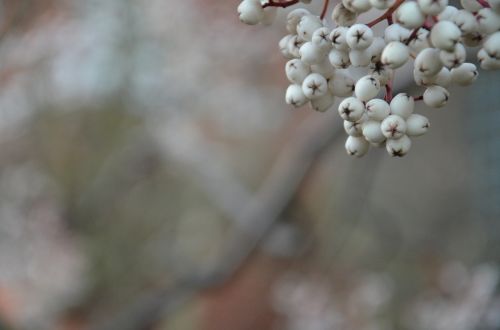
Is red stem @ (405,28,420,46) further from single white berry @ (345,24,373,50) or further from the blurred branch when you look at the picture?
the blurred branch

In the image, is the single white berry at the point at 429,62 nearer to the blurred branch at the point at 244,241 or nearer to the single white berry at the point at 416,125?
the single white berry at the point at 416,125

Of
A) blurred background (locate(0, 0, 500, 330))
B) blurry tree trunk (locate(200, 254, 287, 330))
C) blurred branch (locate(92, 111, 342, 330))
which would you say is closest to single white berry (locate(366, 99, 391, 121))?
blurred background (locate(0, 0, 500, 330))

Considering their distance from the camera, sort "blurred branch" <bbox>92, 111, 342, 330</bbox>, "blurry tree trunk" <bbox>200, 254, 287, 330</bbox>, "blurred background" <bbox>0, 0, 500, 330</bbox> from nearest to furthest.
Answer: "blurred branch" <bbox>92, 111, 342, 330</bbox>
"blurred background" <bbox>0, 0, 500, 330</bbox>
"blurry tree trunk" <bbox>200, 254, 287, 330</bbox>

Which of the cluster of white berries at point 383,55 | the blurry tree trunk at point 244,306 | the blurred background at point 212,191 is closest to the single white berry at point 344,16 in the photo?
the cluster of white berries at point 383,55

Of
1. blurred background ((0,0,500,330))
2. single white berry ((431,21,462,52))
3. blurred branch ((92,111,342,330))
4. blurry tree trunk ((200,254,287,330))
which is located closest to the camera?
single white berry ((431,21,462,52))

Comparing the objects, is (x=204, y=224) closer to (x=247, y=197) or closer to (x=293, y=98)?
(x=247, y=197)

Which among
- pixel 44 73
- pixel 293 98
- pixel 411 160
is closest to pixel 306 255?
pixel 411 160
